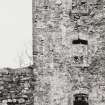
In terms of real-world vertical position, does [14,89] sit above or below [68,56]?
below

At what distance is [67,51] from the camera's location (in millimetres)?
7199

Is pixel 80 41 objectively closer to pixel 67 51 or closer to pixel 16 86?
pixel 67 51

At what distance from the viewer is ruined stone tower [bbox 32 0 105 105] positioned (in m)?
7.14

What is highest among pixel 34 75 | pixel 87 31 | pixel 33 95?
pixel 87 31

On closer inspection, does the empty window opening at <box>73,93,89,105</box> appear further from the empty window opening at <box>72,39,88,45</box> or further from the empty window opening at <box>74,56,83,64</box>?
the empty window opening at <box>72,39,88,45</box>

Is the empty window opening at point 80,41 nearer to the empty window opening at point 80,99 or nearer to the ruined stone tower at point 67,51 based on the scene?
the ruined stone tower at point 67,51

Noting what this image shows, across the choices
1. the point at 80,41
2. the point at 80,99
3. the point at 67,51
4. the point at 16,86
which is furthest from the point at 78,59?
the point at 16,86

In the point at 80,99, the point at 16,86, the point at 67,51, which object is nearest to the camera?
the point at 80,99

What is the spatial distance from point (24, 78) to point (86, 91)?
1.46m

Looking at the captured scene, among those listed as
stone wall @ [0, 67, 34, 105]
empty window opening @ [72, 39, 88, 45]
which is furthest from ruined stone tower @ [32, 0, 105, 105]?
stone wall @ [0, 67, 34, 105]

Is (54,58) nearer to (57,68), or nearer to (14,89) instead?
(57,68)

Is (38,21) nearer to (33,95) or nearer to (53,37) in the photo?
(53,37)

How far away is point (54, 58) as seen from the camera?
7.20m

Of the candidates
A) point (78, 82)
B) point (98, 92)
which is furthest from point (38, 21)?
point (98, 92)
